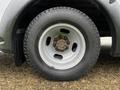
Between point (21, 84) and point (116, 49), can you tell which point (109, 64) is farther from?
point (21, 84)

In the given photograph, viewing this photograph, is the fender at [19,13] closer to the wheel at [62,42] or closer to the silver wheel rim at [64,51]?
the wheel at [62,42]

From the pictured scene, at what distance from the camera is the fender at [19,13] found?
426cm

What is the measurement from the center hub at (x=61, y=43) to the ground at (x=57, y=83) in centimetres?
44

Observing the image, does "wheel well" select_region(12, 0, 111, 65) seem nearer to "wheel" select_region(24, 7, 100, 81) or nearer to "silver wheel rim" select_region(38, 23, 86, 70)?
"wheel" select_region(24, 7, 100, 81)

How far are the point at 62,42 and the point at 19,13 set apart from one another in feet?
2.14

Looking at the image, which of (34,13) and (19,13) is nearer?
(19,13)

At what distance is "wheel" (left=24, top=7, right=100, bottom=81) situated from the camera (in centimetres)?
434

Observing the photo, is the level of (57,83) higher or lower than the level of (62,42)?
lower

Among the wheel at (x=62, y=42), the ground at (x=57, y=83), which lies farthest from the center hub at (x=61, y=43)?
the ground at (x=57, y=83)

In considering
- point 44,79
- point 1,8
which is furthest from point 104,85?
point 1,8

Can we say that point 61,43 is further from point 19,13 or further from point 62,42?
point 19,13

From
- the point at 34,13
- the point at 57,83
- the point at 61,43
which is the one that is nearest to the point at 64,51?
the point at 61,43

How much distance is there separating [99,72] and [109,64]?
46 centimetres

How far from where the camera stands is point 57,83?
4.38 metres
